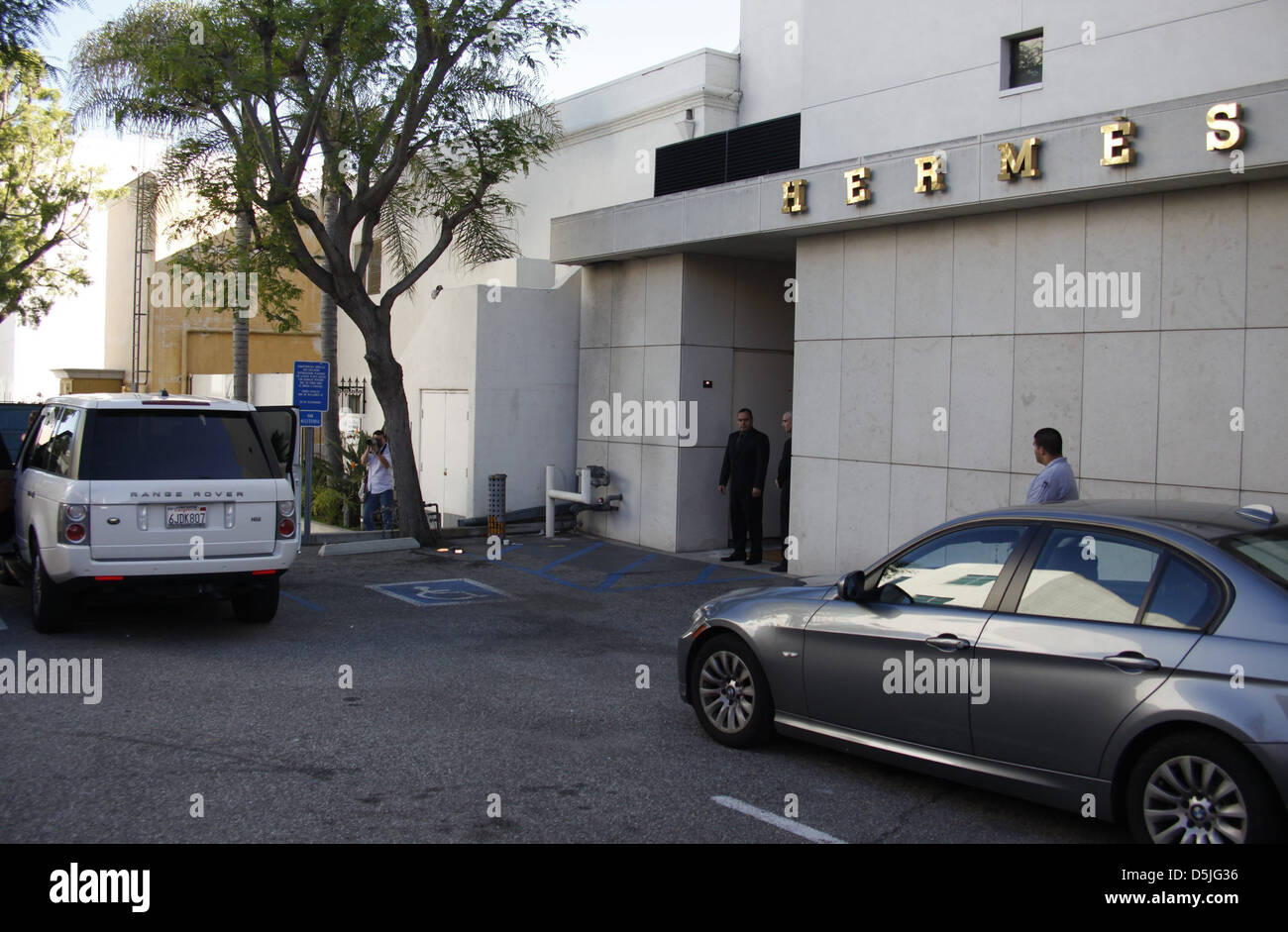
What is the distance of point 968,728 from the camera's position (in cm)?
555

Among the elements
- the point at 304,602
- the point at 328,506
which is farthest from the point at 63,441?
the point at 328,506

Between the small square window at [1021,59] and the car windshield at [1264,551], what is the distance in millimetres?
8628

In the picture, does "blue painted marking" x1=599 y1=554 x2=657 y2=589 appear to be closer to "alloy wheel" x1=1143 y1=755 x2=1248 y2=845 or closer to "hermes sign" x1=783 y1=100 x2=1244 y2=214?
"hermes sign" x1=783 y1=100 x2=1244 y2=214

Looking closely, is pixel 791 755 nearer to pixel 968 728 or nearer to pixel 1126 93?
pixel 968 728

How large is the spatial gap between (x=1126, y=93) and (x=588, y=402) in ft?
28.8

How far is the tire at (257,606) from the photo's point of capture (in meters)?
10.0

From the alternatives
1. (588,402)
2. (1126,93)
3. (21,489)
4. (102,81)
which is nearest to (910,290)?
(1126,93)

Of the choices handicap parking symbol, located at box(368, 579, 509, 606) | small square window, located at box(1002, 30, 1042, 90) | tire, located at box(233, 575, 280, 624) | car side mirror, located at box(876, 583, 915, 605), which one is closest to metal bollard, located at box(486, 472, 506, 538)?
handicap parking symbol, located at box(368, 579, 509, 606)

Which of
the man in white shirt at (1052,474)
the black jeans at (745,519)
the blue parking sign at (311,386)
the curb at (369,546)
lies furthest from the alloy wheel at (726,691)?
the blue parking sign at (311,386)

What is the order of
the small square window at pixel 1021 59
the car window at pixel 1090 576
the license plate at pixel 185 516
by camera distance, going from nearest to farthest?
the car window at pixel 1090 576, the license plate at pixel 185 516, the small square window at pixel 1021 59

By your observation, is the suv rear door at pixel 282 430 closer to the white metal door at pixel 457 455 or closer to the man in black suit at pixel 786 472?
the white metal door at pixel 457 455

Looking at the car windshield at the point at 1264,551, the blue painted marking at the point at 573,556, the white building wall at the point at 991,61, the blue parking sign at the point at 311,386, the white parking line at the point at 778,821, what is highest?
the white building wall at the point at 991,61

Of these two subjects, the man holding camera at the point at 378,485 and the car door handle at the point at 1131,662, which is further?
the man holding camera at the point at 378,485
